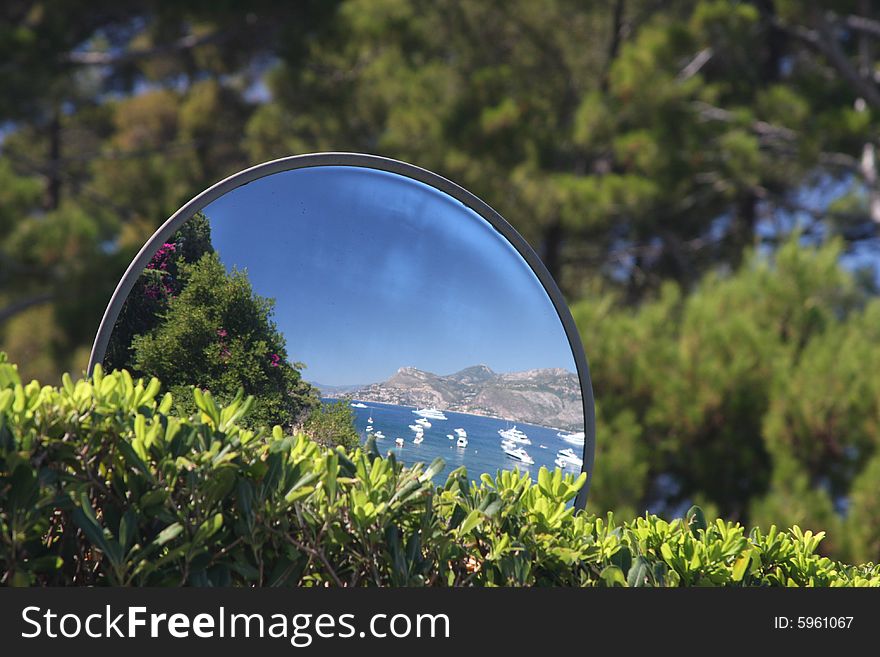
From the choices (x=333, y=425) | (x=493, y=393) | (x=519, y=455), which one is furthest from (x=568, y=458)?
(x=333, y=425)

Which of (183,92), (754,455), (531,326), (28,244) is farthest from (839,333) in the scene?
(183,92)

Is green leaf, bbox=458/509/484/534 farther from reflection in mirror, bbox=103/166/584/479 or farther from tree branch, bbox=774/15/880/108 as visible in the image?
tree branch, bbox=774/15/880/108

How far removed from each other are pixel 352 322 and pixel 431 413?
0.27m

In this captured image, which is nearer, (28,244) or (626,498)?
(626,498)

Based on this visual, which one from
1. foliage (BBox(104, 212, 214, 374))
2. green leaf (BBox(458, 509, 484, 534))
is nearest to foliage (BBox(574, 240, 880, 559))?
foliage (BBox(104, 212, 214, 374))

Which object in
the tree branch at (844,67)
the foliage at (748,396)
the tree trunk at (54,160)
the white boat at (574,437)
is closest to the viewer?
the white boat at (574,437)

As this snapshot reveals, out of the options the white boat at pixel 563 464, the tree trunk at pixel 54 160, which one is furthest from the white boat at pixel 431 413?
the tree trunk at pixel 54 160

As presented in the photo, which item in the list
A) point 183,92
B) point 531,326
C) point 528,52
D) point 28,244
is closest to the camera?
point 531,326

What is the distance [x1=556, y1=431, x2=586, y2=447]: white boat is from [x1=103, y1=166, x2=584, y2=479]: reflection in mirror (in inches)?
0.9

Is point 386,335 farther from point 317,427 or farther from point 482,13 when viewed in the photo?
point 482,13

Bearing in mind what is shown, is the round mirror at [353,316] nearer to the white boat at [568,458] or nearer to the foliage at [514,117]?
the white boat at [568,458]

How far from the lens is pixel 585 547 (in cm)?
143

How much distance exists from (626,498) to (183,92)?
12057 millimetres

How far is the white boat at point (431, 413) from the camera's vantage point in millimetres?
1879
